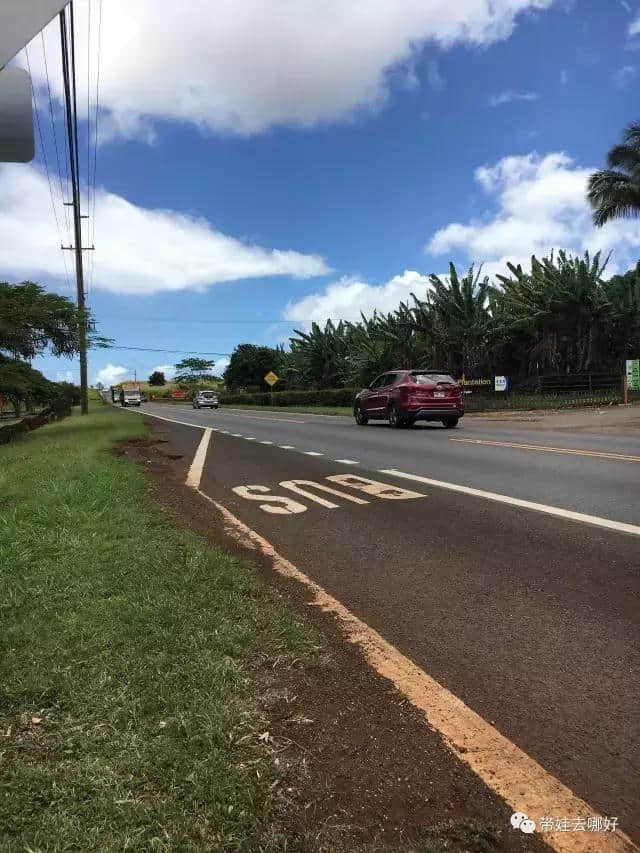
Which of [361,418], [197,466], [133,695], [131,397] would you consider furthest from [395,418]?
[131,397]

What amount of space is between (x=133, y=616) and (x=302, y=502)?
15.0ft

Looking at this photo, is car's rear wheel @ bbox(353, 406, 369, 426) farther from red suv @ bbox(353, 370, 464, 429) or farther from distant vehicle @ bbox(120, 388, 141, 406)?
distant vehicle @ bbox(120, 388, 141, 406)

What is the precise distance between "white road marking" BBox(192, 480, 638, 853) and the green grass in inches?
17.9

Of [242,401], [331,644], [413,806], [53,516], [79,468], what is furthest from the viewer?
[242,401]

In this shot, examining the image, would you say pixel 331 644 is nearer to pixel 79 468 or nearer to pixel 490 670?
pixel 490 670

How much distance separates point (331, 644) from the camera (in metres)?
3.61

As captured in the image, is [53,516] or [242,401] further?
[242,401]

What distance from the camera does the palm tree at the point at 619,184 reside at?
96.7 feet

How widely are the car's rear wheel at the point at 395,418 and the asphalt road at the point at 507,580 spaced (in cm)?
791

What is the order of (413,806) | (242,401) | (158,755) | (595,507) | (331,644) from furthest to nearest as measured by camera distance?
(242,401) < (595,507) < (331,644) < (158,755) < (413,806)

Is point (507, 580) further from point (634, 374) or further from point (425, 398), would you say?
point (634, 374)

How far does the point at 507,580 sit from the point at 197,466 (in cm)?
850

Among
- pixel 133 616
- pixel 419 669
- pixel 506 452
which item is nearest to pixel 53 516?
pixel 133 616

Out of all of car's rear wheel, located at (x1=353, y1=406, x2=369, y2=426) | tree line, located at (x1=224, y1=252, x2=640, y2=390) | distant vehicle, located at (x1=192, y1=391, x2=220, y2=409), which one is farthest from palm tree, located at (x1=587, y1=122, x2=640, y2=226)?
distant vehicle, located at (x1=192, y1=391, x2=220, y2=409)
